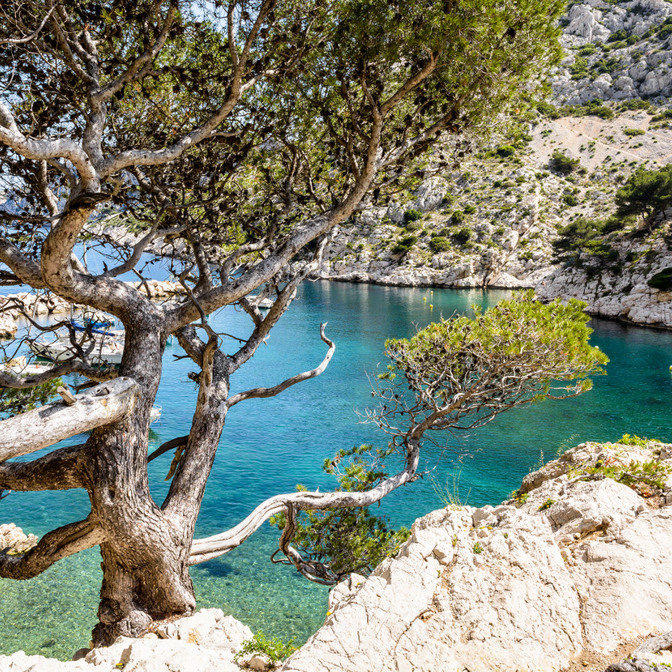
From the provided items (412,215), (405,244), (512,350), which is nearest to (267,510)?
(512,350)

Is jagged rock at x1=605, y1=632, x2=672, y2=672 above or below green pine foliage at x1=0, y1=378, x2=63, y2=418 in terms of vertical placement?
above

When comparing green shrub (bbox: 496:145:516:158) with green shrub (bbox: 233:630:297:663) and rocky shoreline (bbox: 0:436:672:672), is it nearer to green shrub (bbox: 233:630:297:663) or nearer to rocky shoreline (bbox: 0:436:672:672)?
rocky shoreline (bbox: 0:436:672:672)

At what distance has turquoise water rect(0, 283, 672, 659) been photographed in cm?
1055

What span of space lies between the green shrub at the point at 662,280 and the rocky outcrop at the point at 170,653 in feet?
158

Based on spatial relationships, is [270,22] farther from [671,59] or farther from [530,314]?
[671,59]

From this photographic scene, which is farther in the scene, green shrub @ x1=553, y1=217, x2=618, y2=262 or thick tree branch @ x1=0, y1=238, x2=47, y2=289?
green shrub @ x1=553, y1=217, x2=618, y2=262

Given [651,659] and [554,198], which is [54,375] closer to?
[651,659]

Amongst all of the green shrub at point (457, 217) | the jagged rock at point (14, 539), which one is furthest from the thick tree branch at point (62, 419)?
the green shrub at point (457, 217)

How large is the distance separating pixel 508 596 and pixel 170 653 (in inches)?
109

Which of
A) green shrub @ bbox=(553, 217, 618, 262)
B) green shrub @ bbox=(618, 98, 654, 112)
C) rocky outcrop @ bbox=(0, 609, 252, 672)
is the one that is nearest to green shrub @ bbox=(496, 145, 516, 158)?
green shrub @ bbox=(618, 98, 654, 112)

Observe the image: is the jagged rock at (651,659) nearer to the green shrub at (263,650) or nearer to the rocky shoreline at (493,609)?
the rocky shoreline at (493,609)

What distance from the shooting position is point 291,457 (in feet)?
60.1

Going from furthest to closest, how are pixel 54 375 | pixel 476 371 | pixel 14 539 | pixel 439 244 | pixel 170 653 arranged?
pixel 439 244
pixel 14 539
pixel 476 371
pixel 54 375
pixel 170 653

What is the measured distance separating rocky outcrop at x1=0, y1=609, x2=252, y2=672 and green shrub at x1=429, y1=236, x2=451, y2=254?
69039mm
